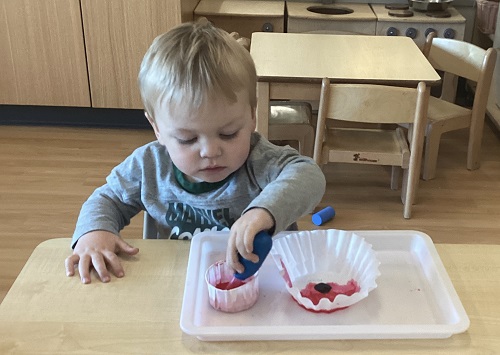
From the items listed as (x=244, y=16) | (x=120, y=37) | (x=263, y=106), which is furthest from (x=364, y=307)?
(x=244, y=16)

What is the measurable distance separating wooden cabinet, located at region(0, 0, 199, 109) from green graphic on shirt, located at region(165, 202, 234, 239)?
6.39 feet

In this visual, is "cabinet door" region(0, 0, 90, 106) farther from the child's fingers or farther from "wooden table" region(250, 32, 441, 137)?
Answer: the child's fingers

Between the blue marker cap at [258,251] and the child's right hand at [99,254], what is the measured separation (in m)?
0.17

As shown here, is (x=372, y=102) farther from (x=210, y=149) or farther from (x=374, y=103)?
(x=210, y=149)

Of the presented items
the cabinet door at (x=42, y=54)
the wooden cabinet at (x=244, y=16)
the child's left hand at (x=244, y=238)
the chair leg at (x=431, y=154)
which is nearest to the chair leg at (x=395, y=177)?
the chair leg at (x=431, y=154)

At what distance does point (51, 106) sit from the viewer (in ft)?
9.81

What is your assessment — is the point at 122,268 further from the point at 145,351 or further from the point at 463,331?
the point at 463,331

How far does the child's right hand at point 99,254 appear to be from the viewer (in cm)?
74

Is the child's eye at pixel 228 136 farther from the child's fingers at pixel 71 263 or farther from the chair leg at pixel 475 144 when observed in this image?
the chair leg at pixel 475 144

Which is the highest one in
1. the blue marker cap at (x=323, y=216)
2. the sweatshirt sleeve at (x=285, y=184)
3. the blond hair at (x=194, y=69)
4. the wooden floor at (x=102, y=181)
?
the blond hair at (x=194, y=69)

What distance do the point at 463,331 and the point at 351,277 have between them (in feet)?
0.52

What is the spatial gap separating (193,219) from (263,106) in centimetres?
118

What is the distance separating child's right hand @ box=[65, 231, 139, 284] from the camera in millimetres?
742

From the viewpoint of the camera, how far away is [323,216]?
2084 mm
